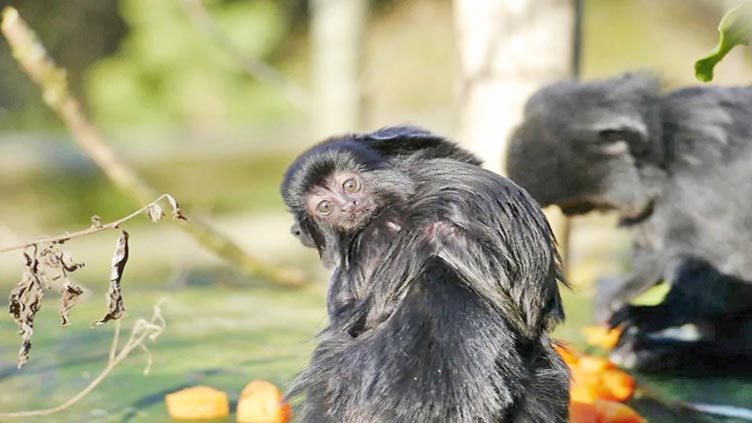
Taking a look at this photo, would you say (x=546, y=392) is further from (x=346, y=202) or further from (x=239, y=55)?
(x=239, y=55)

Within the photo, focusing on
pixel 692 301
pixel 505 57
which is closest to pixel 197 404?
pixel 692 301

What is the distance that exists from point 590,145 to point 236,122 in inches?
492

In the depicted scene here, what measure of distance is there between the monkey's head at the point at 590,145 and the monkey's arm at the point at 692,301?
560 mm

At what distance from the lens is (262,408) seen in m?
3.95

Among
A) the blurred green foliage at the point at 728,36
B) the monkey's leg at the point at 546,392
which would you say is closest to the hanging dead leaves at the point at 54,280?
the monkey's leg at the point at 546,392

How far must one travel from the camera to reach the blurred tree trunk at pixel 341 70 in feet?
31.6

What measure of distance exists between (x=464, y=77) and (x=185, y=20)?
1117 centimetres

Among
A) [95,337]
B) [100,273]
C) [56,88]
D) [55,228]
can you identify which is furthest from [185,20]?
[95,337]

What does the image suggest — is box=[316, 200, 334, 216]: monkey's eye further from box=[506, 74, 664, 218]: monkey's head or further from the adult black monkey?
box=[506, 74, 664, 218]: monkey's head

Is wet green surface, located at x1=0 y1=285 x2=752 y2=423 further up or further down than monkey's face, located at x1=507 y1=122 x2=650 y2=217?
further down

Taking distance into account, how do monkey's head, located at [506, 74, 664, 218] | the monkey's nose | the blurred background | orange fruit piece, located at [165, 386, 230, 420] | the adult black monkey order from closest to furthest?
the adult black monkey → the monkey's nose → orange fruit piece, located at [165, 386, 230, 420] → the blurred background → monkey's head, located at [506, 74, 664, 218]

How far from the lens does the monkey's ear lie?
3377 mm

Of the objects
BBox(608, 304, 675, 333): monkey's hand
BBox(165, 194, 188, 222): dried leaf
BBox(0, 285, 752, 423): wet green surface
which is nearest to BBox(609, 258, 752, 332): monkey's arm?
BBox(608, 304, 675, 333): monkey's hand

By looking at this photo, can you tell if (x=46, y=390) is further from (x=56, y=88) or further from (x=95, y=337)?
(x=56, y=88)
